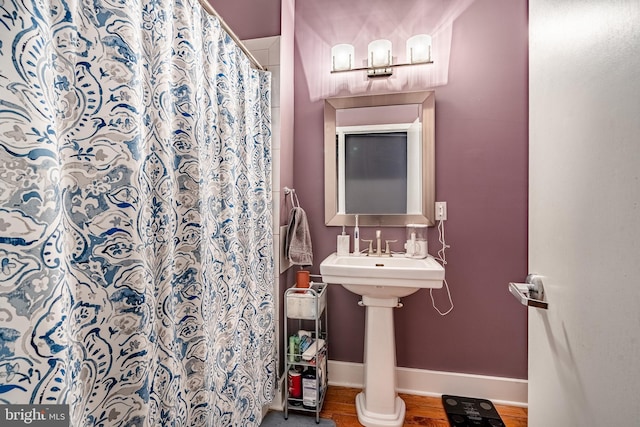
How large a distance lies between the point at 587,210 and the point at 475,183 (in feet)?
4.78

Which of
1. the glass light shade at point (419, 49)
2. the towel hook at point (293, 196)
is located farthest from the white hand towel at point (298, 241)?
the glass light shade at point (419, 49)

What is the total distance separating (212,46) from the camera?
1195 mm

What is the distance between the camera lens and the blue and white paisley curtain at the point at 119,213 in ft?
1.75

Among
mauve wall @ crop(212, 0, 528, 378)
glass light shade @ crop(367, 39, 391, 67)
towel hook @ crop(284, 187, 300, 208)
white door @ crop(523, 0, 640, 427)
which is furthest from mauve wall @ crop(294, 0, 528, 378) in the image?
white door @ crop(523, 0, 640, 427)

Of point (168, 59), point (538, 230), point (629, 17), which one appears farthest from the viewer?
point (168, 59)

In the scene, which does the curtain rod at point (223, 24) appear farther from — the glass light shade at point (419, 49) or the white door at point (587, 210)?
the white door at point (587, 210)

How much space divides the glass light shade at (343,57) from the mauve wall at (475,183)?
181 millimetres

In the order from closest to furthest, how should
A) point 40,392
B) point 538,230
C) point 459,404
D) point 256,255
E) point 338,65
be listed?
point 40,392
point 538,230
point 256,255
point 459,404
point 338,65

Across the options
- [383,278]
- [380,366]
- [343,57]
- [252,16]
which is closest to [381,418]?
[380,366]

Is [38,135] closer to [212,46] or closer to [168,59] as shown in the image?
[168,59]

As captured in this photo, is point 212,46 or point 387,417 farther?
point 387,417

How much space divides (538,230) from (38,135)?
112 centimetres

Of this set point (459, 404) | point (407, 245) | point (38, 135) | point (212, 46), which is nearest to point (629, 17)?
point (38, 135)

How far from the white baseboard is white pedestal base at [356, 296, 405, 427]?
32 cm
